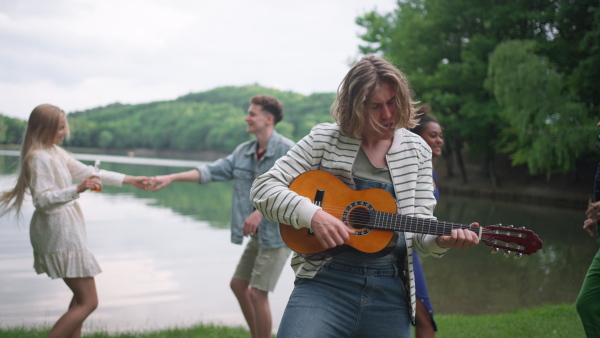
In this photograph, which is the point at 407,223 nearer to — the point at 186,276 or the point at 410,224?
the point at 410,224

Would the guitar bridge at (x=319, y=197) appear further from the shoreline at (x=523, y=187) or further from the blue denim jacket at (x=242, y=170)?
the shoreline at (x=523, y=187)

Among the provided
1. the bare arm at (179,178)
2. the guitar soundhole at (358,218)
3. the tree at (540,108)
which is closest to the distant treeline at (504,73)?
the tree at (540,108)

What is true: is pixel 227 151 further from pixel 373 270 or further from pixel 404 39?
pixel 373 270

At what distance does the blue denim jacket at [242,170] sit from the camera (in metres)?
5.47

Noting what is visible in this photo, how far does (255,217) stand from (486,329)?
9.28 ft

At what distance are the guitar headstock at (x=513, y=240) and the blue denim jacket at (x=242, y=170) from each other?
2.80m

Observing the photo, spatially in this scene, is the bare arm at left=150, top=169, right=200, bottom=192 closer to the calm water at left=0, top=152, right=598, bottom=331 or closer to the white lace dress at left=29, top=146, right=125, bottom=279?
the white lace dress at left=29, top=146, right=125, bottom=279

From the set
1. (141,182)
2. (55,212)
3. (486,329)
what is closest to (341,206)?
(55,212)

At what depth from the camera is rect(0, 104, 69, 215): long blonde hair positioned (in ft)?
14.6

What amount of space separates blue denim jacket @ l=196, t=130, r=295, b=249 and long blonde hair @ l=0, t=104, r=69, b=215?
5.06 ft

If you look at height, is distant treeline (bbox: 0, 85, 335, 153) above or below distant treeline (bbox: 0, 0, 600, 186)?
below

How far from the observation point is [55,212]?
4.38 metres

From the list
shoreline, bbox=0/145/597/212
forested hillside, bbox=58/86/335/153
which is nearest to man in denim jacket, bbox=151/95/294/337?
shoreline, bbox=0/145/597/212

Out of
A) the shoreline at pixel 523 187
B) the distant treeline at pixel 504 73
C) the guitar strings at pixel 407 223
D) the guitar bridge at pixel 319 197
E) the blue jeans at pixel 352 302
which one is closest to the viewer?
the blue jeans at pixel 352 302
